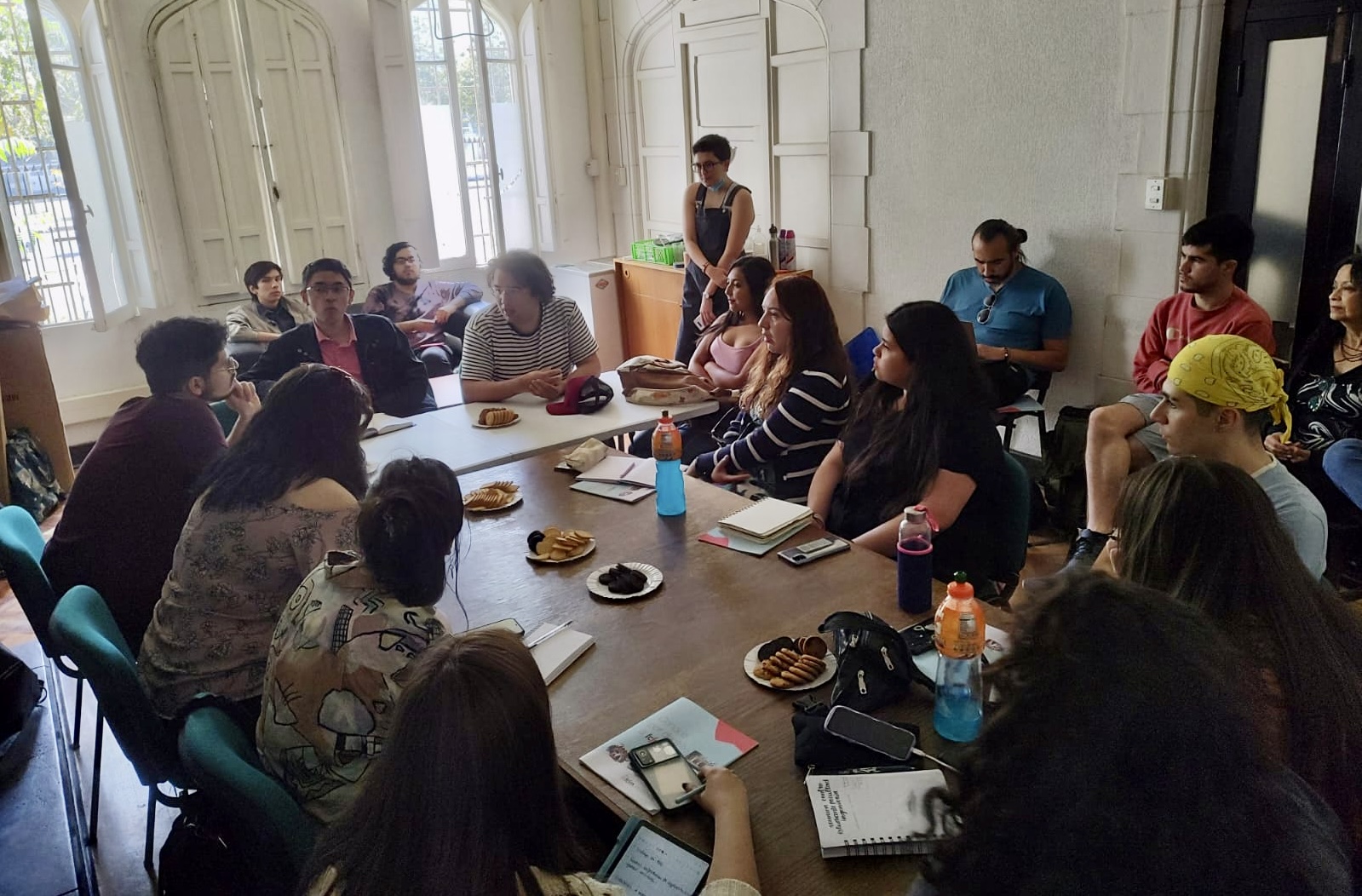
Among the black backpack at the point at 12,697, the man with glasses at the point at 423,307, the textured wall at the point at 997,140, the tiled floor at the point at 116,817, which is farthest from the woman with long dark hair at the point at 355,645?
the man with glasses at the point at 423,307

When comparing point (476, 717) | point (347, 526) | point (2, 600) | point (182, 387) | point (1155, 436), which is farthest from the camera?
point (2, 600)

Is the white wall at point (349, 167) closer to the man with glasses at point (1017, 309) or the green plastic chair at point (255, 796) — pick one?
the man with glasses at point (1017, 309)

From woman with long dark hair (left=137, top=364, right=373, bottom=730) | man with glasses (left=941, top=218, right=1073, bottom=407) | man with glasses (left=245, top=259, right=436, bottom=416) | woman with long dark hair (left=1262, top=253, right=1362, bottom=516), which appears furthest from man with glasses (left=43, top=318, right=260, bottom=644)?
woman with long dark hair (left=1262, top=253, right=1362, bottom=516)

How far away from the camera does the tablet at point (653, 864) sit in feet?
4.02

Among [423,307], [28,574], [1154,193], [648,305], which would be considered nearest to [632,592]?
[28,574]

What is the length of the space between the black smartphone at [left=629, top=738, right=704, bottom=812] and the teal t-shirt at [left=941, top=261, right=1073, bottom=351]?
2.92m

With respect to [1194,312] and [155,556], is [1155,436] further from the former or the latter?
[155,556]

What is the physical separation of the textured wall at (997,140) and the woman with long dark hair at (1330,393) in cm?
93

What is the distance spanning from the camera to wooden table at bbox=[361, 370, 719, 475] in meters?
2.84

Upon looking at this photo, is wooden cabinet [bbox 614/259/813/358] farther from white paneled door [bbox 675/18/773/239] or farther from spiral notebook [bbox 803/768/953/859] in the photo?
spiral notebook [bbox 803/768/953/859]

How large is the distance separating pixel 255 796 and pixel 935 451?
1.55 metres

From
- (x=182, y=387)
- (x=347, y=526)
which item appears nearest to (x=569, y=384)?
(x=182, y=387)

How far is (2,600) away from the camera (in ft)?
12.1

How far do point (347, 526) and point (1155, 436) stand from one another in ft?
8.47
